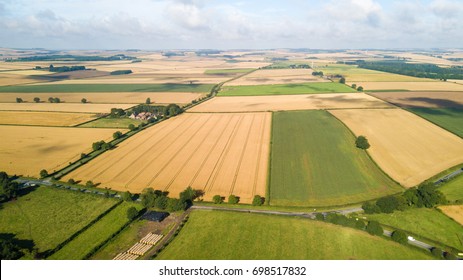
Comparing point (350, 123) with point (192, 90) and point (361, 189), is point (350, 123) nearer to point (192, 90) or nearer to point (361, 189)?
point (361, 189)

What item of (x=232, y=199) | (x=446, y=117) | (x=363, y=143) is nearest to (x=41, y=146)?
(x=232, y=199)

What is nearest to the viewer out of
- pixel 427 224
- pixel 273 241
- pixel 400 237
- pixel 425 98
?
pixel 400 237

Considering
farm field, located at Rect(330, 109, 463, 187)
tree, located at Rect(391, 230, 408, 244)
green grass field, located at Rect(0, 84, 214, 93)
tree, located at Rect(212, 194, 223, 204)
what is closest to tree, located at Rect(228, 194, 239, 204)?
tree, located at Rect(212, 194, 223, 204)

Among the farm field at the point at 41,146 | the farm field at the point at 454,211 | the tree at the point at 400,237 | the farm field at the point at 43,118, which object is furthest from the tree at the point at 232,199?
the farm field at the point at 43,118

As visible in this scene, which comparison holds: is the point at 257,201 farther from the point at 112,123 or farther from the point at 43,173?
the point at 112,123

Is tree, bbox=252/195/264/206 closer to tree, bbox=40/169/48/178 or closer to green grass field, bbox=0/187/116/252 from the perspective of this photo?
green grass field, bbox=0/187/116/252

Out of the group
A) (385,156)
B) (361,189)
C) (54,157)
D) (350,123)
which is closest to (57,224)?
(54,157)
